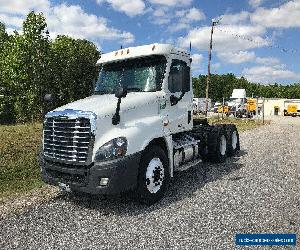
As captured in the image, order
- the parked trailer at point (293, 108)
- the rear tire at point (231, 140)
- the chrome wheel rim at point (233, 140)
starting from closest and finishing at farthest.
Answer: the rear tire at point (231, 140), the chrome wheel rim at point (233, 140), the parked trailer at point (293, 108)

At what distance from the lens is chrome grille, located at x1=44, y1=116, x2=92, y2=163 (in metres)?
6.69

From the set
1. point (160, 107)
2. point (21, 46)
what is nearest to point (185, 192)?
point (160, 107)

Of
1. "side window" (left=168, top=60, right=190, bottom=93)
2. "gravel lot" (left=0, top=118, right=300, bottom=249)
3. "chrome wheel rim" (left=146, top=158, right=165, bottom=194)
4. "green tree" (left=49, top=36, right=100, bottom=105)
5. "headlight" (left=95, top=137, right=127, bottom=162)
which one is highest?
"green tree" (left=49, top=36, right=100, bottom=105)

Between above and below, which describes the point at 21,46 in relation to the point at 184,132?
above

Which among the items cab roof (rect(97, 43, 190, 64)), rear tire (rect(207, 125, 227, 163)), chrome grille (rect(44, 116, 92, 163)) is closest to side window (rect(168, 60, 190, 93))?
cab roof (rect(97, 43, 190, 64))

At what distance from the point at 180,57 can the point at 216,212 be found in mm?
3949

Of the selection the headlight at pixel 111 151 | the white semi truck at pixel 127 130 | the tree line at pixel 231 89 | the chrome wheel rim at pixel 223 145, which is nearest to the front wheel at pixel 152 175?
the white semi truck at pixel 127 130

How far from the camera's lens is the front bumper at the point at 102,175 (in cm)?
653

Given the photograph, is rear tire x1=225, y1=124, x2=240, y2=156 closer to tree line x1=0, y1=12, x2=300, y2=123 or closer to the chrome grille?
the chrome grille

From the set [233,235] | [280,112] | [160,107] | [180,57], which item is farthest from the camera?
[280,112]

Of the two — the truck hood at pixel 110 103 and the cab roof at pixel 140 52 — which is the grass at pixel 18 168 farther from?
the cab roof at pixel 140 52

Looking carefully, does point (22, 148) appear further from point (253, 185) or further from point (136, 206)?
point (253, 185)

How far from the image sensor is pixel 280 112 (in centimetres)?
8006

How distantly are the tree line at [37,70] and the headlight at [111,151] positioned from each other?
32028 mm
